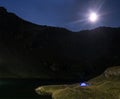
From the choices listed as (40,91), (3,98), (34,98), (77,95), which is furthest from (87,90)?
(40,91)

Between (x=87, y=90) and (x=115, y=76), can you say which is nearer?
(x=87, y=90)

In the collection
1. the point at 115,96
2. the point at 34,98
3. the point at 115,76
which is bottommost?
Answer: the point at 115,96

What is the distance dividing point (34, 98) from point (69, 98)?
21.2 metres

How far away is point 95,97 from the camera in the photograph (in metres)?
54.8

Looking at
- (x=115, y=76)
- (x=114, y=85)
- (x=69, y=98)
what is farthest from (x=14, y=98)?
(x=115, y=76)

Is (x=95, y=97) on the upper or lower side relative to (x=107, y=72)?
lower

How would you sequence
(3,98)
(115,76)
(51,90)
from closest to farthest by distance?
(3,98) < (51,90) < (115,76)

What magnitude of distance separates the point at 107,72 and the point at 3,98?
155 feet

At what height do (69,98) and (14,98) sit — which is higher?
(14,98)

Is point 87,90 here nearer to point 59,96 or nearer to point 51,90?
point 59,96

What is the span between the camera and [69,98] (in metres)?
56.7

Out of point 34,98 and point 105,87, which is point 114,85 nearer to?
point 105,87

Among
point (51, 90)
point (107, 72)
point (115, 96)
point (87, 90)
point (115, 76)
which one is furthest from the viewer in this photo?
point (107, 72)

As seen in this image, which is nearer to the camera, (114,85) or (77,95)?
(77,95)
